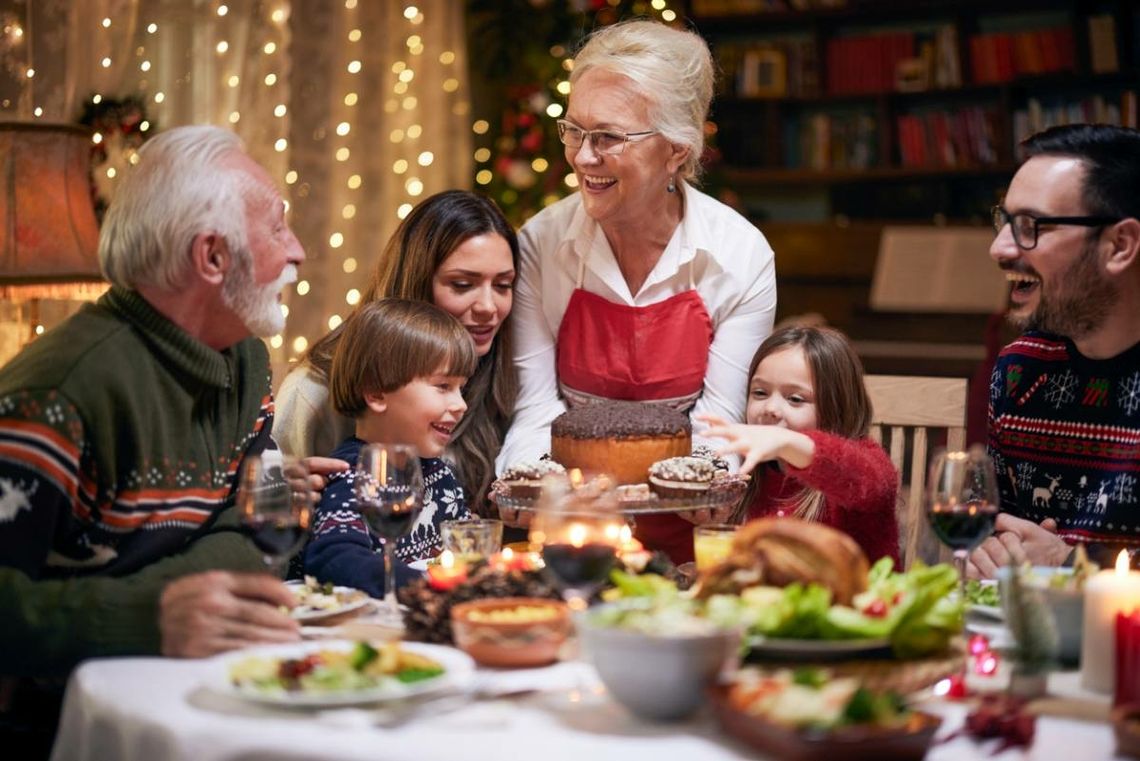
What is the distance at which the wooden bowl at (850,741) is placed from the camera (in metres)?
1.27

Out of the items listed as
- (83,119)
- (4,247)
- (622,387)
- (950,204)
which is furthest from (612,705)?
(950,204)

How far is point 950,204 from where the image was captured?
712cm

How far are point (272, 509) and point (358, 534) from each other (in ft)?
1.83

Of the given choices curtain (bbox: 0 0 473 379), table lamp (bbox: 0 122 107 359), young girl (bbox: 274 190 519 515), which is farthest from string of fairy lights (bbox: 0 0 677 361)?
young girl (bbox: 274 190 519 515)

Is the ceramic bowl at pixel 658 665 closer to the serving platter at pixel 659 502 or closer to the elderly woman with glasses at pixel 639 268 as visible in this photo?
the serving platter at pixel 659 502

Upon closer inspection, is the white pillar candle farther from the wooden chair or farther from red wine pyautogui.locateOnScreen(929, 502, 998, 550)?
the wooden chair

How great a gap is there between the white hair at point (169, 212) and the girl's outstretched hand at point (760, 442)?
0.77m

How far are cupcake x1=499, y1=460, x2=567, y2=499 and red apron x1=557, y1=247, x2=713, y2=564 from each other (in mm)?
698

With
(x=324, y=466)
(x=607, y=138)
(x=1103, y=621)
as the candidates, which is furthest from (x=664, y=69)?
(x=1103, y=621)

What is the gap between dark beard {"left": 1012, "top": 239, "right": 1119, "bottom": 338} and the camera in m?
2.57

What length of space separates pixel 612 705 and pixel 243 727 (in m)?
0.39

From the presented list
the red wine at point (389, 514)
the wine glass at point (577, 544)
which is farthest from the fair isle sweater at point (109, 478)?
the wine glass at point (577, 544)

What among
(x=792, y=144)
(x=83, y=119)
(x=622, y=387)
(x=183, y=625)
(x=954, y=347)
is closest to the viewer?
(x=183, y=625)

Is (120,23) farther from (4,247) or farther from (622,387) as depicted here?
(622,387)
